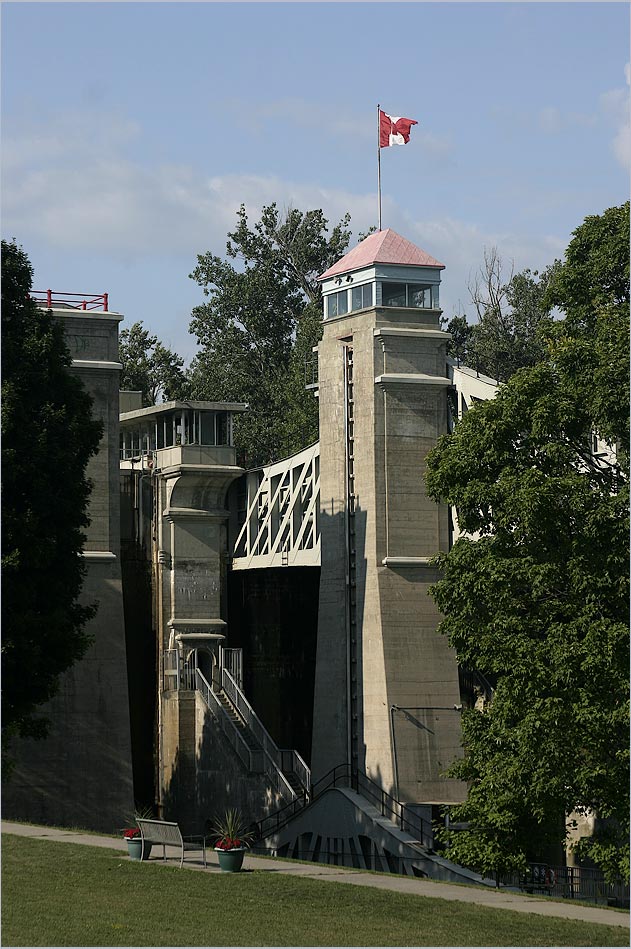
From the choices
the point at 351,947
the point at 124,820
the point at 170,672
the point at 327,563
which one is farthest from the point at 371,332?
the point at 351,947

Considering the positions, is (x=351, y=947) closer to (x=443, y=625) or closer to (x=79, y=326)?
(x=443, y=625)

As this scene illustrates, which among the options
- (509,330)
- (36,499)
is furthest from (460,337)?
(36,499)

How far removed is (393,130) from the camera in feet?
163

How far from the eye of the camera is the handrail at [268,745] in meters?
49.7

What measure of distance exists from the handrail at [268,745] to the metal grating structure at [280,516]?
5.00 meters

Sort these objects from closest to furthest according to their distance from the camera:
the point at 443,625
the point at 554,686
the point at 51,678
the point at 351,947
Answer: the point at 351,947, the point at 554,686, the point at 443,625, the point at 51,678

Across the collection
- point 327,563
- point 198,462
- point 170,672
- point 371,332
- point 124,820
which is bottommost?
point 124,820

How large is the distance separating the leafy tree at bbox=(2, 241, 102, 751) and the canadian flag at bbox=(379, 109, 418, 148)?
1557 centimetres

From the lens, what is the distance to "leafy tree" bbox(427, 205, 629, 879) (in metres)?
30.3

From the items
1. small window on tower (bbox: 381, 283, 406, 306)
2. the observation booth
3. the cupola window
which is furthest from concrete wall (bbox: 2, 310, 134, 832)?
the cupola window

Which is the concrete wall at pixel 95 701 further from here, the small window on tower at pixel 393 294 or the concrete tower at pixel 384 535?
the small window on tower at pixel 393 294

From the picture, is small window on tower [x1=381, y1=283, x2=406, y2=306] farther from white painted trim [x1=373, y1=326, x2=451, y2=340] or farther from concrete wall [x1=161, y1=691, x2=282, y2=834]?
concrete wall [x1=161, y1=691, x2=282, y2=834]

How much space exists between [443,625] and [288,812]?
17.3m

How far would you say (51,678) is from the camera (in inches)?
1462
